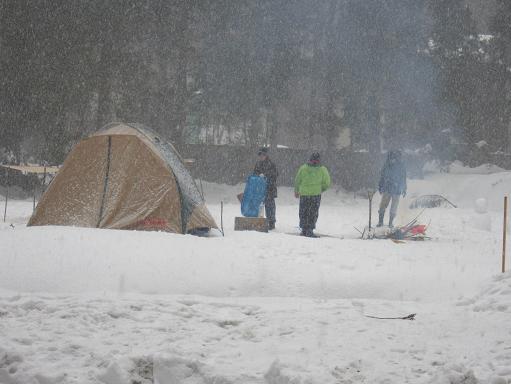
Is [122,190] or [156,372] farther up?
[122,190]

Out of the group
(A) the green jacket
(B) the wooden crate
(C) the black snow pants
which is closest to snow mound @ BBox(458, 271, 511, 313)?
(B) the wooden crate

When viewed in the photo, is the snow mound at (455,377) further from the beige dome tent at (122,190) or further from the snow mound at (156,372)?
the beige dome tent at (122,190)

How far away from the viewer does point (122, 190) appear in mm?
10172

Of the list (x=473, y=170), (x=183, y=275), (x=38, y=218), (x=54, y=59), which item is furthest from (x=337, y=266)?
(x=473, y=170)

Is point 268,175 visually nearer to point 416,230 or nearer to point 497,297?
point 416,230

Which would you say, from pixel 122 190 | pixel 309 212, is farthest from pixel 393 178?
pixel 122 190

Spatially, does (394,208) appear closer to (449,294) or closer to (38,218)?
(449,294)

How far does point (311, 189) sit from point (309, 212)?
0.48 metres

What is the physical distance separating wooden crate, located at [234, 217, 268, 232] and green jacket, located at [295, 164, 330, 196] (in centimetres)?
146

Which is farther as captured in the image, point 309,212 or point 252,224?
point 309,212

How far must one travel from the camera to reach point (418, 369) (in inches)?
171

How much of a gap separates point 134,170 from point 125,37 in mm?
13660

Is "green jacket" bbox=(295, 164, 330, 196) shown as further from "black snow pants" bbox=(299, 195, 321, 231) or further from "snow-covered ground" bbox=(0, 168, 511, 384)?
"snow-covered ground" bbox=(0, 168, 511, 384)

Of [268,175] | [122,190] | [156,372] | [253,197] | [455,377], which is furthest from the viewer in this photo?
[268,175]
